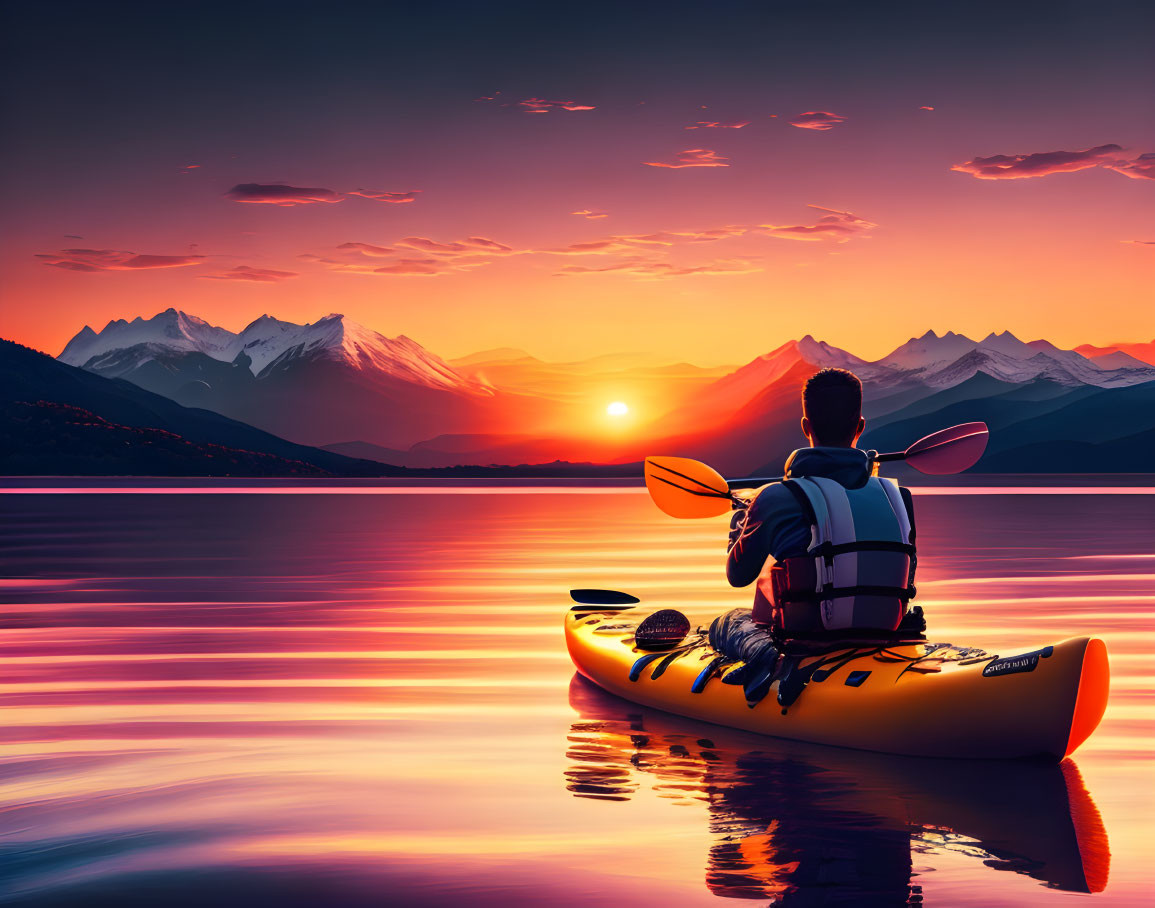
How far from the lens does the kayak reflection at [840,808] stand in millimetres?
5242

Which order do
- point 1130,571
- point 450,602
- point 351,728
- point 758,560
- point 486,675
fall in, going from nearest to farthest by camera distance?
point 758,560 < point 351,728 < point 486,675 < point 450,602 < point 1130,571

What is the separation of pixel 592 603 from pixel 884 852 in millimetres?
6429

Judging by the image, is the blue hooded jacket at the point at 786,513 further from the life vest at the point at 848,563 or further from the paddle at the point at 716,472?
the paddle at the point at 716,472

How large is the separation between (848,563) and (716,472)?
6.60ft

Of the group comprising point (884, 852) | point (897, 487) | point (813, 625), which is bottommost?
point (884, 852)

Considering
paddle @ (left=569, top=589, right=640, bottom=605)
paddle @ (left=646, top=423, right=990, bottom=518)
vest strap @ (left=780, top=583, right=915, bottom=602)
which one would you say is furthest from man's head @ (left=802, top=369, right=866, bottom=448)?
paddle @ (left=569, top=589, right=640, bottom=605)

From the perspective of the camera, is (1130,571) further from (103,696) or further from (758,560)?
(103,696)

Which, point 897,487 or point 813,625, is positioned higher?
point 897,487

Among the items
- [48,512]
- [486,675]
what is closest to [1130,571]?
[486,675]

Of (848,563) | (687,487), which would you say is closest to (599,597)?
(687,487)

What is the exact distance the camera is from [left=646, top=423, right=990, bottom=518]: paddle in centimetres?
878

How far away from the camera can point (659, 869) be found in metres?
5.34

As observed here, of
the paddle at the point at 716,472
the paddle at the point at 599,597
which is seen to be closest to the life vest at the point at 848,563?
the paddle at the point at 716,472

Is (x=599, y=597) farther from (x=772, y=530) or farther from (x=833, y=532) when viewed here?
(x=833, y=532)
